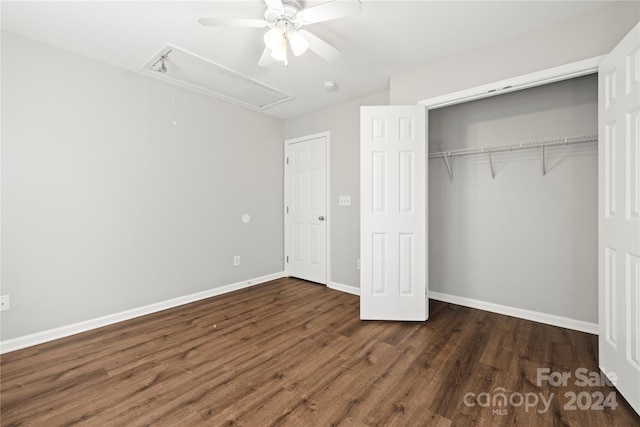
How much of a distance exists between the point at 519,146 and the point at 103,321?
14.2ft

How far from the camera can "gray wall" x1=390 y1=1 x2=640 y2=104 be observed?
6.35 feet

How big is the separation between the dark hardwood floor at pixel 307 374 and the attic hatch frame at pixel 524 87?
1.69 m

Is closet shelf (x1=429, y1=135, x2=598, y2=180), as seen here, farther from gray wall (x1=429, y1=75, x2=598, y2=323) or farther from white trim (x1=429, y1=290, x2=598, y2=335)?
white trim (x1=429, y1=290, x2=598, y2=335)

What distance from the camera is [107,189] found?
270 cm

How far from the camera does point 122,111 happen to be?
2.79 meters

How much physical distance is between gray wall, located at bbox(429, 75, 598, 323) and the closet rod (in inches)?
2.6

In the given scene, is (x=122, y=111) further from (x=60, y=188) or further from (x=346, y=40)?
(x=346, y=40)

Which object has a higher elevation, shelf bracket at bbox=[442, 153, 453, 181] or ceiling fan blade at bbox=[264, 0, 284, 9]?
ceiling fan blade at bbox=[264, 0, 284, 9]

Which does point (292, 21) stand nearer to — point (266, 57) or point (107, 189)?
point (266, 57)

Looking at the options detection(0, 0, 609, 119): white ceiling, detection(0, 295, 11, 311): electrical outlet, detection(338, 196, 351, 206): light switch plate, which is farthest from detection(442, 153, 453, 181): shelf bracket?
detection(0, 295, 11, 311): electrical outlet

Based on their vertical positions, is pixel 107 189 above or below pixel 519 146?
below

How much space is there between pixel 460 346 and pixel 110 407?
244 centimetres

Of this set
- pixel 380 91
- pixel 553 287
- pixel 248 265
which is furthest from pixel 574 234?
pixel 248 265

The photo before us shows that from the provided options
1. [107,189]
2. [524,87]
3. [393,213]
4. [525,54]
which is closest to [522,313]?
[393,213]
